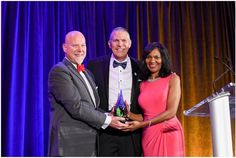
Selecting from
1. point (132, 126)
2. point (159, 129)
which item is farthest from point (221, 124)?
point (132, 126)

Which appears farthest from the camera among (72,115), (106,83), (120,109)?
(106,83)

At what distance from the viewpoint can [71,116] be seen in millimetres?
3016

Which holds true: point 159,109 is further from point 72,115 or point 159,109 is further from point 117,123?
point 72,115

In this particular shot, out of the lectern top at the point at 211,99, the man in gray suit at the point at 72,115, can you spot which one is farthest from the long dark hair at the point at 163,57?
the man in gray suit at the point at 72,115

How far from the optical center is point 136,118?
3422 millimetres

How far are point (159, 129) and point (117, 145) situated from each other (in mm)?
398

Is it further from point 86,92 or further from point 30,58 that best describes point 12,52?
point 86,92

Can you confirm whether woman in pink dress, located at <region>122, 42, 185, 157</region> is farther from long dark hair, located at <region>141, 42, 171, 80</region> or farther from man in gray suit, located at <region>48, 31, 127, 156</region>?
man in gray suit, located at <region>48, 31, 127, 156</region>

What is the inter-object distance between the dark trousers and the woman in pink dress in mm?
107

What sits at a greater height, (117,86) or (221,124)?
(117,86)

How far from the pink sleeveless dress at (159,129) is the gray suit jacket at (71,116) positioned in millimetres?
434

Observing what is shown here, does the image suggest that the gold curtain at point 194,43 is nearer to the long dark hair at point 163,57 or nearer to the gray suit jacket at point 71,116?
the long dark hair at point 163,57

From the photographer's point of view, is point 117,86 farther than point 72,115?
Yes

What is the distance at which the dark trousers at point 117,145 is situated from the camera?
335 cm
